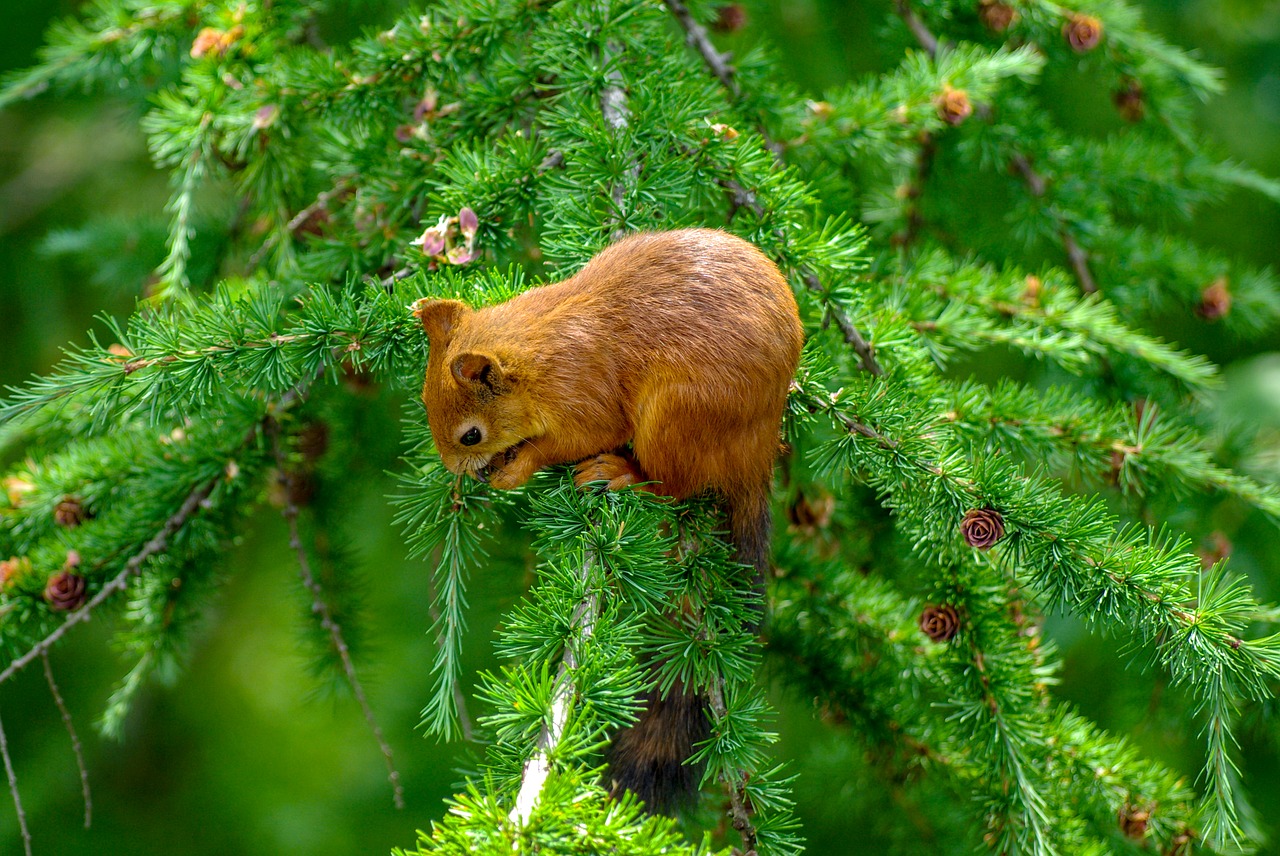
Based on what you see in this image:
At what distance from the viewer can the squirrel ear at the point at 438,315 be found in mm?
1635

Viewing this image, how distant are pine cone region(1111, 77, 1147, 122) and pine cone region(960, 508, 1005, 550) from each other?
1600 mm

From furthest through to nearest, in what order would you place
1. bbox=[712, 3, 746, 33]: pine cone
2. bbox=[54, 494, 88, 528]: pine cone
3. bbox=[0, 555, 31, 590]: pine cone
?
bbox=[712, 3, 746, 33]: pine cone → bbox=[54, 494, 88, 528]: pine cone → bbox=[0, 555, 31, 590]: pine cone

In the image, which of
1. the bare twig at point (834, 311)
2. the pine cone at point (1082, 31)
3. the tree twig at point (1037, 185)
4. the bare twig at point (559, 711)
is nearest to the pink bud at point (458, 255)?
the bare twig at point (834, 311)

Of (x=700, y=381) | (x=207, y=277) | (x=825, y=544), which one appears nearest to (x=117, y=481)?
(x=207, y=277)

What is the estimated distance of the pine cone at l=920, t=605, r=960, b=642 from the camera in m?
1.73

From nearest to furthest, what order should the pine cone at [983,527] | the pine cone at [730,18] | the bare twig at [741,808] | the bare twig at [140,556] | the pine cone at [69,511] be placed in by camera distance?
the bare twig at [741,808]
the pine cone at [983,527]
the bare twig at [140,556]
the pine cone at [69,511]
the pine cone at [730,18]

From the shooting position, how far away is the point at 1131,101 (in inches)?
101

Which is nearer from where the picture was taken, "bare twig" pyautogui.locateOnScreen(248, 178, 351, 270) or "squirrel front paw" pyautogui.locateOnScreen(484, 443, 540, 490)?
"squirrel front paw" pyautogui.locateOnScreen(484, 443, 540, 490)

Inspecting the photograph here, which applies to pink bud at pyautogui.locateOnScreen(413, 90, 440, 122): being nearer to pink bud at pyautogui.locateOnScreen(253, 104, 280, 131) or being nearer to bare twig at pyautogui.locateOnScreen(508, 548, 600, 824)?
pink bud at pyautogui.locateOnScreen(253, 104, 280, 131)

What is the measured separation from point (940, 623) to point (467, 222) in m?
1.08

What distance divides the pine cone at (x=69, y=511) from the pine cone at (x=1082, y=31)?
2468mm

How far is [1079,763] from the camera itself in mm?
1765

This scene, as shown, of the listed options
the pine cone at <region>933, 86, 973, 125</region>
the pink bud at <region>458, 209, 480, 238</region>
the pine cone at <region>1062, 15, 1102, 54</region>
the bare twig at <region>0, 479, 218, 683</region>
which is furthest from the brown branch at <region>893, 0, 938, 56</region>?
the bare twig at <region>0, 479, 218, 683</region>

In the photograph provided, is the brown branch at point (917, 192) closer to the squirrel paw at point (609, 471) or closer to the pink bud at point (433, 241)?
the squirrel paw at point (609, 471)
